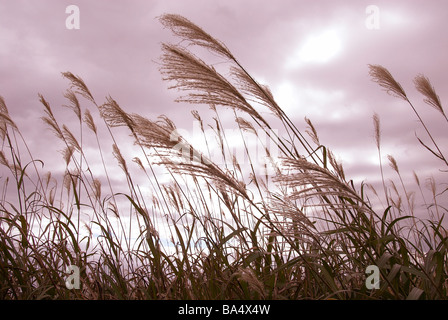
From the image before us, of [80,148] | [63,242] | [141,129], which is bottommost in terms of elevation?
[63,242]

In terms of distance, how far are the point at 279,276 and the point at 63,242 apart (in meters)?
1.51

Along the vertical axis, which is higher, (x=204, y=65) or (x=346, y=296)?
(x=204, y=65)

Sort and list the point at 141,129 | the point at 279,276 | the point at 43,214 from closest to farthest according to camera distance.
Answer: the point at 141,129
the point at 279,276
the point at 43,214

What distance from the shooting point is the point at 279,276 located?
2.37 metres

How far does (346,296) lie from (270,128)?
909 millimetres
